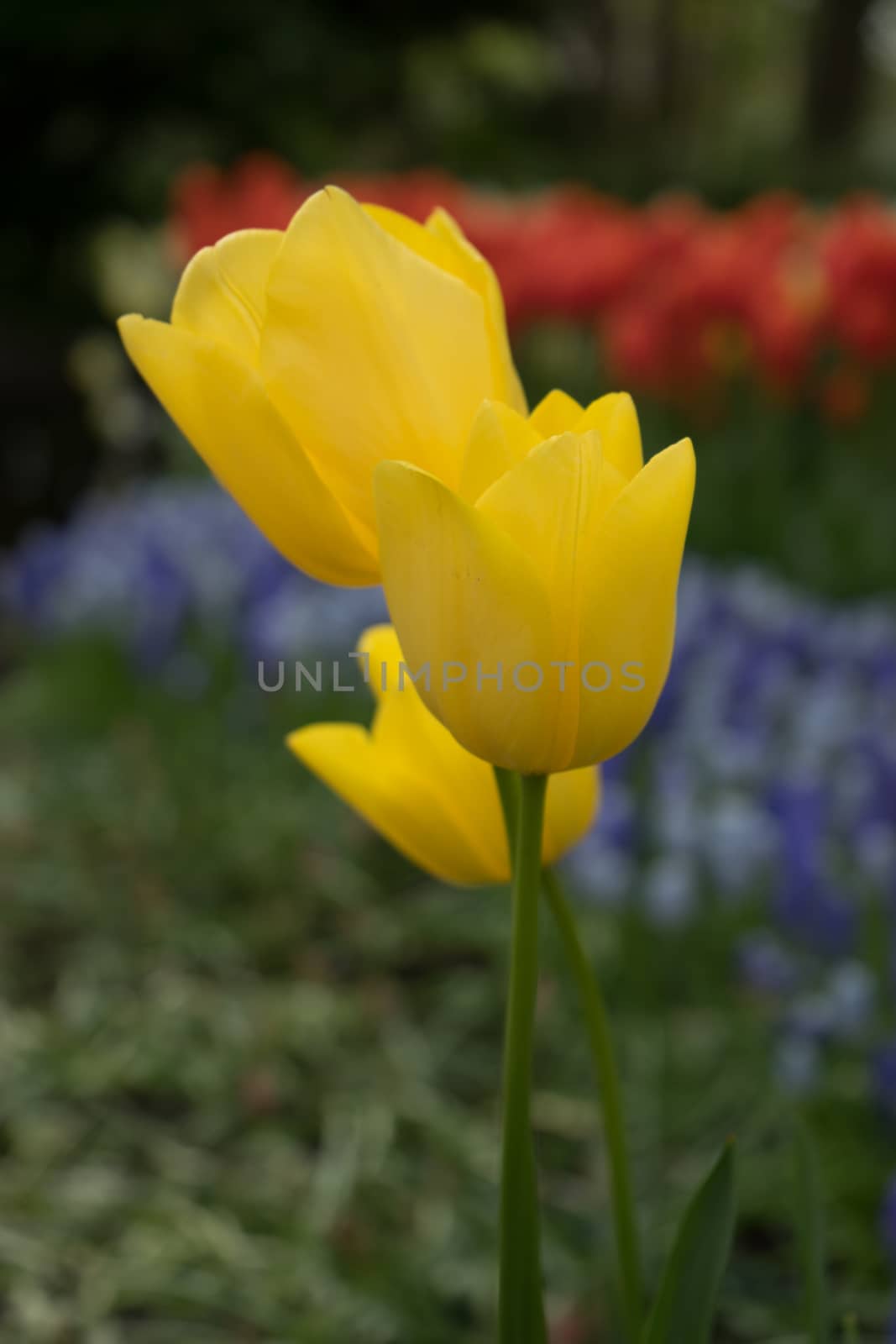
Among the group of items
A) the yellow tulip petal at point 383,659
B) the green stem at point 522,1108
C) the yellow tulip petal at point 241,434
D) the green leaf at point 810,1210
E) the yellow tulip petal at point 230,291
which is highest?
the yellow tulip petal at point 230,291

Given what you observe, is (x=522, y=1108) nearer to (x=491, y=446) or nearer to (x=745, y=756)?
(x=491, y=446)

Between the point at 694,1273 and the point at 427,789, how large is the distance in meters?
0.23

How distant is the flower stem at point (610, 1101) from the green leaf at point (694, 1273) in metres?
0.04

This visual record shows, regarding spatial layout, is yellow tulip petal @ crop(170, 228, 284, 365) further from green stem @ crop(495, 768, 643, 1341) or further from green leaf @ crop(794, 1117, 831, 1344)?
green leaf @ crop(794, 1117, 831, 1344)

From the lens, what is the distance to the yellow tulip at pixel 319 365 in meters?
0.49

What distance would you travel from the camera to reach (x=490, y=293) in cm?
54

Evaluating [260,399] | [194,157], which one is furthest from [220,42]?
[260,399]

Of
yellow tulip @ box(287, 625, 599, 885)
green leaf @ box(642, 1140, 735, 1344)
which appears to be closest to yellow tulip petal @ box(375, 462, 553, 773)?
yellow tulip @ box(287, 625, 599, 885)

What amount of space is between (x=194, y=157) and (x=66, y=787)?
7.26 metres

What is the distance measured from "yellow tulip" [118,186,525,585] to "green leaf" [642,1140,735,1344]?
1.01 feet

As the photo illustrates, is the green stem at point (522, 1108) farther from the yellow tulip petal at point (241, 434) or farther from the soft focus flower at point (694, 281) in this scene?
the soft focus flower at point (694, 281)

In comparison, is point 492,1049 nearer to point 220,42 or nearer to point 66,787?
point 66,787

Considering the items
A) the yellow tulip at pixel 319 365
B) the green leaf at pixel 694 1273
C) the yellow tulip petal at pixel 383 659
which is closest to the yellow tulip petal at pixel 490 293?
the yellow tulip at pixel 319 365

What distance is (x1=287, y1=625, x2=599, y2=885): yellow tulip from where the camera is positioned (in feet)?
1.98
